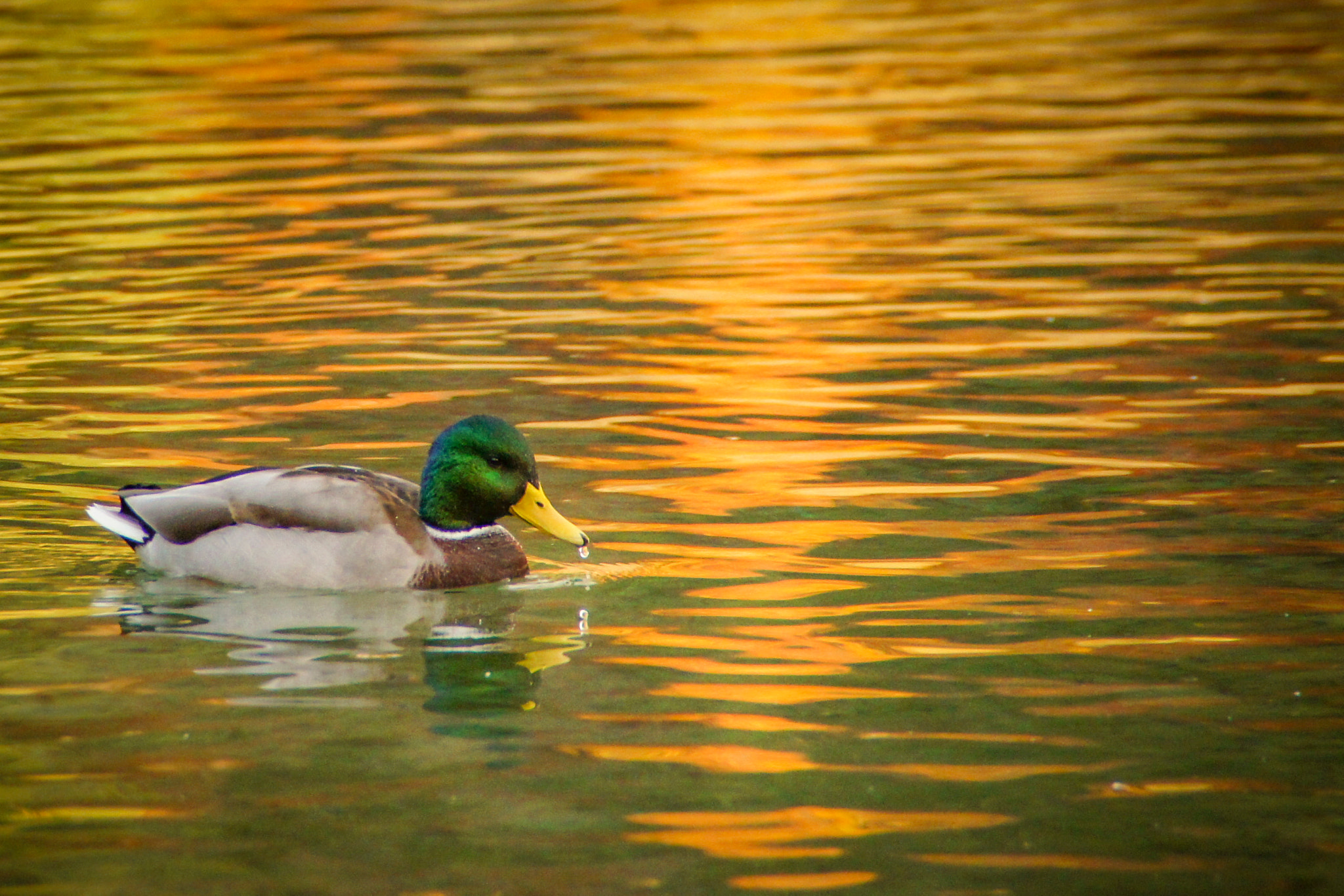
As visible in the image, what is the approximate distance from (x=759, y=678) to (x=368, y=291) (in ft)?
25.8

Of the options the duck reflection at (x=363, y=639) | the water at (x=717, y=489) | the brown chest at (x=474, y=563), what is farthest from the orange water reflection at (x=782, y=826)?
the brown chest at (x=474, y=563)

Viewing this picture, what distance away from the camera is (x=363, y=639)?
7441 millimetres

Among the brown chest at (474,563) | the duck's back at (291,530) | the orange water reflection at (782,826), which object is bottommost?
the orange water reflection at (782,826)

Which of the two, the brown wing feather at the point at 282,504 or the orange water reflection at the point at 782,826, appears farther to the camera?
the brown wing feather at the point at 282,504

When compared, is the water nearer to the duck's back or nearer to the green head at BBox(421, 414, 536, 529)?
the duck's back

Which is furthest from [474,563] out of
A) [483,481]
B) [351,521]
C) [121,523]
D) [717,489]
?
[717,489]

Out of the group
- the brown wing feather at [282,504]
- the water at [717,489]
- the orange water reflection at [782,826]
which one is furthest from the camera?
the brown wing feather at [282,504]

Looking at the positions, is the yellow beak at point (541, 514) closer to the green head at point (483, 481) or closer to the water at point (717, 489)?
the green head at point (483, 481)

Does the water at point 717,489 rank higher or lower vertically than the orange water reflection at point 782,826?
higher

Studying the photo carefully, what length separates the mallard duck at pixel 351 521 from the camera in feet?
26.0

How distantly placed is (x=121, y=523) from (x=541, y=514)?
172cm

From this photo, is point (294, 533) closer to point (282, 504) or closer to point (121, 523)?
point (282, 504)

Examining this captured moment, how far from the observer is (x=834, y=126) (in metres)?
20.9

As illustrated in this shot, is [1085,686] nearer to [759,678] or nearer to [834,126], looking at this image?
[759,678]
